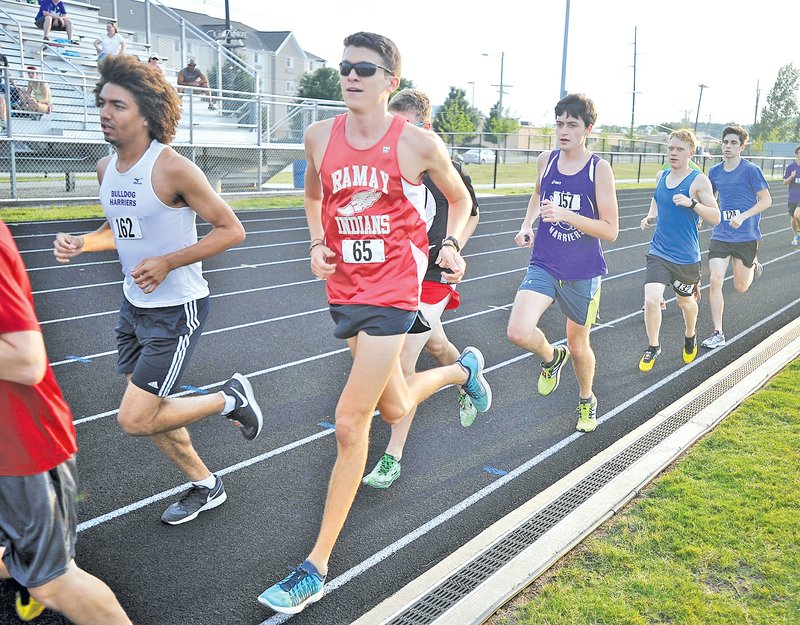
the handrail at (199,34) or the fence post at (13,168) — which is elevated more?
the handrail at (199,34)

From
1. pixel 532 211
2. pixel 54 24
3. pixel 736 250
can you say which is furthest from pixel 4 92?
pixel 736 250

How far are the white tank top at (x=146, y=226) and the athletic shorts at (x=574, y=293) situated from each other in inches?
97.6

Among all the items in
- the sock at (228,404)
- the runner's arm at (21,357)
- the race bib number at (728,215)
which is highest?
the race bib number at (728,215)

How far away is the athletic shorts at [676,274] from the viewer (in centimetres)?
675

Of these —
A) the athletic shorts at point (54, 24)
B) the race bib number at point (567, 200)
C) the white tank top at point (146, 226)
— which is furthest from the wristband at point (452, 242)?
the athletic shorts at point (54, 24)

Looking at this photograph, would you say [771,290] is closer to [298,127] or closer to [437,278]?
[437,278]

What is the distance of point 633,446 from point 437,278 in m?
1.62

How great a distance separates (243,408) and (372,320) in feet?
3.46

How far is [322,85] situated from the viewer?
5672 cm

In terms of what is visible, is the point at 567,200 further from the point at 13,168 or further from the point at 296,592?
the point at 13,168

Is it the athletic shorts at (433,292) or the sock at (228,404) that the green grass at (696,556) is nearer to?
the athletic shorts at (433,292)

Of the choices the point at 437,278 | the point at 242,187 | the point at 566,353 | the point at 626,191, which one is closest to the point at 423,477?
the point at 437,278

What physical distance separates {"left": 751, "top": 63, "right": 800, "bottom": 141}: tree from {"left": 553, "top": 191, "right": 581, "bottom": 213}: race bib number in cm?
8751

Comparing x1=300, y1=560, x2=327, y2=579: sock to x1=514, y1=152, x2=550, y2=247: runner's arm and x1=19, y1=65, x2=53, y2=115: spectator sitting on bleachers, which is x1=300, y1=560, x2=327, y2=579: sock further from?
x1=19, y1=65, x2=53, y2=115: spectator sitting on bleachers
